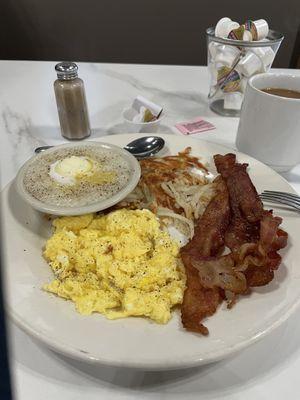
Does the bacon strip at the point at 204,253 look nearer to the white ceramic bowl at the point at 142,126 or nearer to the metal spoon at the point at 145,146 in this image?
the metal spoon at the point at 145,146

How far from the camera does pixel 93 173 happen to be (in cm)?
131

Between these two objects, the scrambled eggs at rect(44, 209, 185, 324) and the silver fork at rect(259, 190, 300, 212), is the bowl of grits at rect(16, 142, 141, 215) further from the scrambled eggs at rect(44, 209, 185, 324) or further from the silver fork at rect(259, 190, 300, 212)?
the silver fork at rect(259, 190, 300, 212)

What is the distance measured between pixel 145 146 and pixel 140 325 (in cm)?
87

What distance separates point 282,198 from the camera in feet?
3.97

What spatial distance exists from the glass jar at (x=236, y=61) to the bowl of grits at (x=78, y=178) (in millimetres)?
784

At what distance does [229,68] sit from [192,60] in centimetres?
211

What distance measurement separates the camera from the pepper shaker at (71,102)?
65.1 inches

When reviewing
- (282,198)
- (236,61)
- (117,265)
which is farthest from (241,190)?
(236,61)

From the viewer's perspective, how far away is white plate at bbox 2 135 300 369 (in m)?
0.78

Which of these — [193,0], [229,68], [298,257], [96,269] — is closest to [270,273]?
[298,257]

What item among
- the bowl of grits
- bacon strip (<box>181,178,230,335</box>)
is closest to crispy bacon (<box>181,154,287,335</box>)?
bacon strip (<box>181,178,230,335</box>)

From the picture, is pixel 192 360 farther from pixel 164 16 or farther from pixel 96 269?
pixel 164 16

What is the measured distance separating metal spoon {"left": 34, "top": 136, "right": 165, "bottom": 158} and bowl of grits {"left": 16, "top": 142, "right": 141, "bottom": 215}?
4.9 inches

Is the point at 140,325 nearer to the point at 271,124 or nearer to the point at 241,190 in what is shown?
the point at 241,190
